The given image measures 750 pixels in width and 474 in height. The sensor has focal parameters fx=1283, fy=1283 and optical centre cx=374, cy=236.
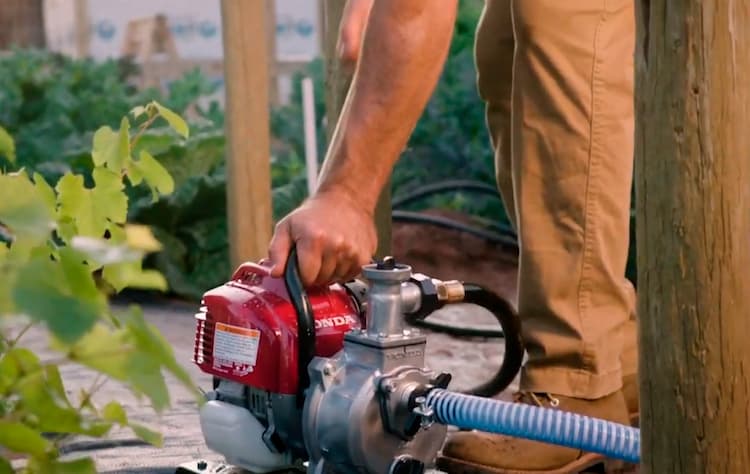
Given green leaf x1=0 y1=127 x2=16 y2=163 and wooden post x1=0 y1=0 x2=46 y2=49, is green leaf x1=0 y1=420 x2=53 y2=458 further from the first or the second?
wooden post x1=0 y1=0 x2=46 y2=49

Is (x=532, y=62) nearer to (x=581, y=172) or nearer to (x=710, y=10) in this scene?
(x=581, y=172)

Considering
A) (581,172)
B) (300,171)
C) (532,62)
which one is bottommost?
(300,171)

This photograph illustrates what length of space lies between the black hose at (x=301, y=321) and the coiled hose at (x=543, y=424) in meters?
0.21

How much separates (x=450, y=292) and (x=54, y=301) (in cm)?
127

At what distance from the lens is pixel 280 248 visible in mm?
1850

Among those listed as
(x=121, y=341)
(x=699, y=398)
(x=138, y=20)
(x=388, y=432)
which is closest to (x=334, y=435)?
(x=388, y=432)

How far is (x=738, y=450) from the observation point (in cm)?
125

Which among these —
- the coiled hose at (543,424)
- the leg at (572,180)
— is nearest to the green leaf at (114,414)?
the coiled hose at (543,424)

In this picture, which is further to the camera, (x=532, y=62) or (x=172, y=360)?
(x=532, y=62)

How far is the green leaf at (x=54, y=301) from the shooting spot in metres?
0.70

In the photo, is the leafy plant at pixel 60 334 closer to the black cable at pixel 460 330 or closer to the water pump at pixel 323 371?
the water pump at pixel 323 371

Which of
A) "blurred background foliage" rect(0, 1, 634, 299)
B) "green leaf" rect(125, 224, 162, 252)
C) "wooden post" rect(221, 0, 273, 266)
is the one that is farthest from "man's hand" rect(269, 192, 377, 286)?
"blurred background foliage" rect(0, 1, 634, 299)

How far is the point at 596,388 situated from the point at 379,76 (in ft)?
2.31

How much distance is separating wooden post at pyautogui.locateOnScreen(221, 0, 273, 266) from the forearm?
4.32 ft
